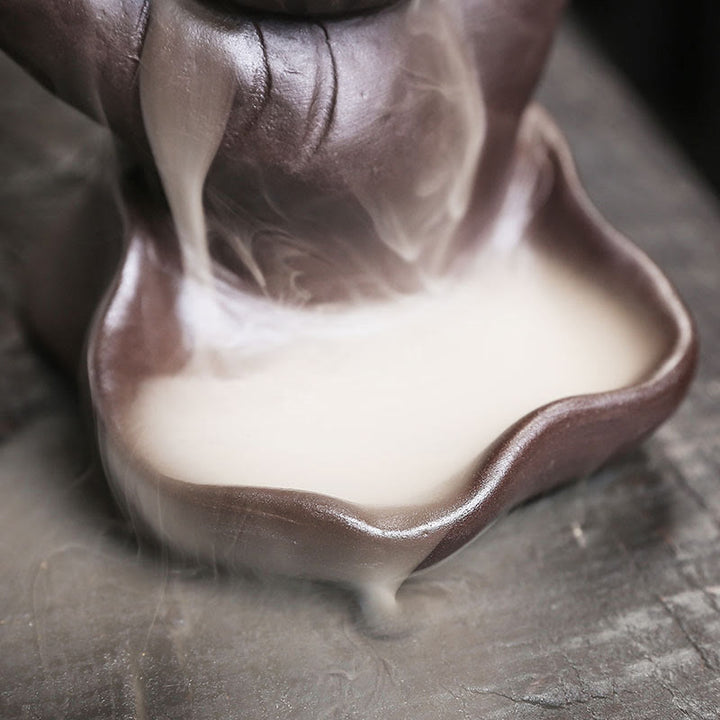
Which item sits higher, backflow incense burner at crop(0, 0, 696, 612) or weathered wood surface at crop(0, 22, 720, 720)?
backflow incense burner at crop(0, 0, 696, 612)

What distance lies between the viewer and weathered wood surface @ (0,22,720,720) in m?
0.77

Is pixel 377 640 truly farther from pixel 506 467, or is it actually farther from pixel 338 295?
pixel 338 295

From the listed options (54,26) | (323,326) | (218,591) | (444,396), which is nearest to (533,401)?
(444,396)

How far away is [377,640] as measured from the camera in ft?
2.65

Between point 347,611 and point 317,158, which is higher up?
point 317,158

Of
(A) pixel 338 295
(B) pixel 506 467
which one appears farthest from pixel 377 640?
(A) pixel 338 295

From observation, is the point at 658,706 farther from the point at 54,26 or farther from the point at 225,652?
the point at 54,26

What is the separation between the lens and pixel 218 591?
826mm

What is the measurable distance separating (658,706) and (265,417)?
34 centimetres

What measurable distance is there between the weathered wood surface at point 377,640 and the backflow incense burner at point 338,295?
47 millimetres

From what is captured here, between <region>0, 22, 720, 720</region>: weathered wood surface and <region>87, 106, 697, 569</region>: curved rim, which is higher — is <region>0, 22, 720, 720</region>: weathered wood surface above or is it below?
below

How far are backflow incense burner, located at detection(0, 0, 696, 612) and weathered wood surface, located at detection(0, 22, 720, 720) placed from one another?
5 centimetres

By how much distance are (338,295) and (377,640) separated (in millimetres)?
266

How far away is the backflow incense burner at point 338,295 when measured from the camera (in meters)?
0.77
